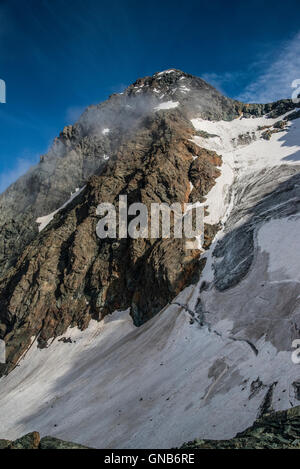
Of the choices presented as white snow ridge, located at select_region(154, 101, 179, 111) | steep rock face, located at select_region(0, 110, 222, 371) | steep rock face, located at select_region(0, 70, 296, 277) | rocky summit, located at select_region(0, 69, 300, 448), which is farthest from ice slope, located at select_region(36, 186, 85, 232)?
white snow ridge, located at select_region(154, 101, 179, 111)

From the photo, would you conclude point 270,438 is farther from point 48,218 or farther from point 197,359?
point 48,218

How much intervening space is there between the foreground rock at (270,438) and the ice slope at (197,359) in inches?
107

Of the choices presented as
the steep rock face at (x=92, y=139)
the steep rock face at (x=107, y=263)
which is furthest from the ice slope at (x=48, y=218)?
the steep rock face at (x=107, y=263)

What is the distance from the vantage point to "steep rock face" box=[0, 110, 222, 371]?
3950cm

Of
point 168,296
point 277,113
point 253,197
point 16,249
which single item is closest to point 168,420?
point 168,296

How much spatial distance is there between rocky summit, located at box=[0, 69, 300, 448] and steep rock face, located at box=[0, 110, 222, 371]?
0.21 m

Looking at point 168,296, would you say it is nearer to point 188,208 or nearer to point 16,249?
point 188,208

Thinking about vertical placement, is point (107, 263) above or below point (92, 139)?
below

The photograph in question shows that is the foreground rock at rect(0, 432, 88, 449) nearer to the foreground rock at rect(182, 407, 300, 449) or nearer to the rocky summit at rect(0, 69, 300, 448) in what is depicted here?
the foreground rock at rect(182, 407, 300, 449)

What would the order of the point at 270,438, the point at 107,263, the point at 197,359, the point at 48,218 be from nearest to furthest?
the point at 270,438 < the point at 197,359 < the point at 107,263 < the point at 48,218

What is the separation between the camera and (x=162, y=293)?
37438 millimetres

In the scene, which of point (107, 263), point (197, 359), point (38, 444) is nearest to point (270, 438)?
point (38, 444)

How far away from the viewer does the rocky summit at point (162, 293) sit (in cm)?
2006

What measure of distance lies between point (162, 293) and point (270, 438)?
88.0ft
